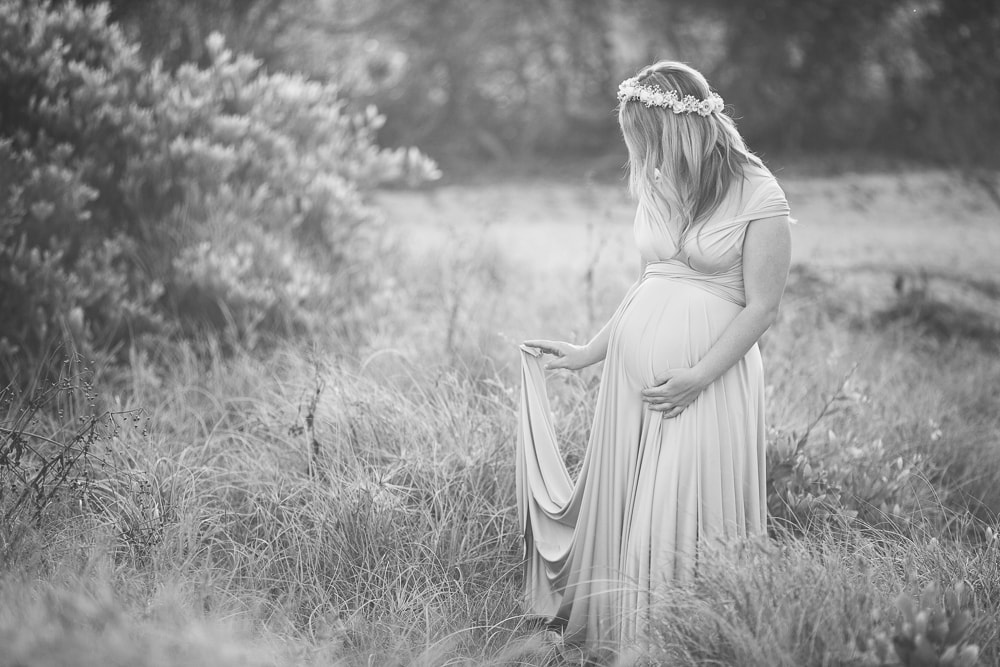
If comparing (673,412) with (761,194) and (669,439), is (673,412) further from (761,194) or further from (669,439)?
(761,194)

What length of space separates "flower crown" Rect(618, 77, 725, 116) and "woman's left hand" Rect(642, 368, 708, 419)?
2.83 ft

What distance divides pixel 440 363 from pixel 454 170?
641 centimetres

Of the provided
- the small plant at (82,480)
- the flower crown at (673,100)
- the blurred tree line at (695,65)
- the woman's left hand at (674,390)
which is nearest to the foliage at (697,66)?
the blurred tree line at (695,65)

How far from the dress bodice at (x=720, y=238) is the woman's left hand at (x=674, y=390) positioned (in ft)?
1.02

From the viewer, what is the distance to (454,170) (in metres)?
10.4

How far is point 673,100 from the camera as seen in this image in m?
2.71

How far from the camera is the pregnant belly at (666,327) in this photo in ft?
8.95

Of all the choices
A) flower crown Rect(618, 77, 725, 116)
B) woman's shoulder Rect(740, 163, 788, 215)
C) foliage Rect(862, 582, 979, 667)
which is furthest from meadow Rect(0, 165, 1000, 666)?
flower crown Rect(618, 77, 725, 116)

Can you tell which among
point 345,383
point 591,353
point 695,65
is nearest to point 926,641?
point 591,353

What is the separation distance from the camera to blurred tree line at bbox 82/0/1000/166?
1025 centimetres

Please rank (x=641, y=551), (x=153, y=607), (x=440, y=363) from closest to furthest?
1. (x=153, y=607)
2. (x=641, y=551)
3. (x=440, y=363)

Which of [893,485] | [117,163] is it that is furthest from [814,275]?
[117,163]

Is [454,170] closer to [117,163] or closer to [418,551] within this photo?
[117,163]

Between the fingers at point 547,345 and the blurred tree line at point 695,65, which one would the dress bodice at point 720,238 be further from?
the blurred tree line at point 695,65
